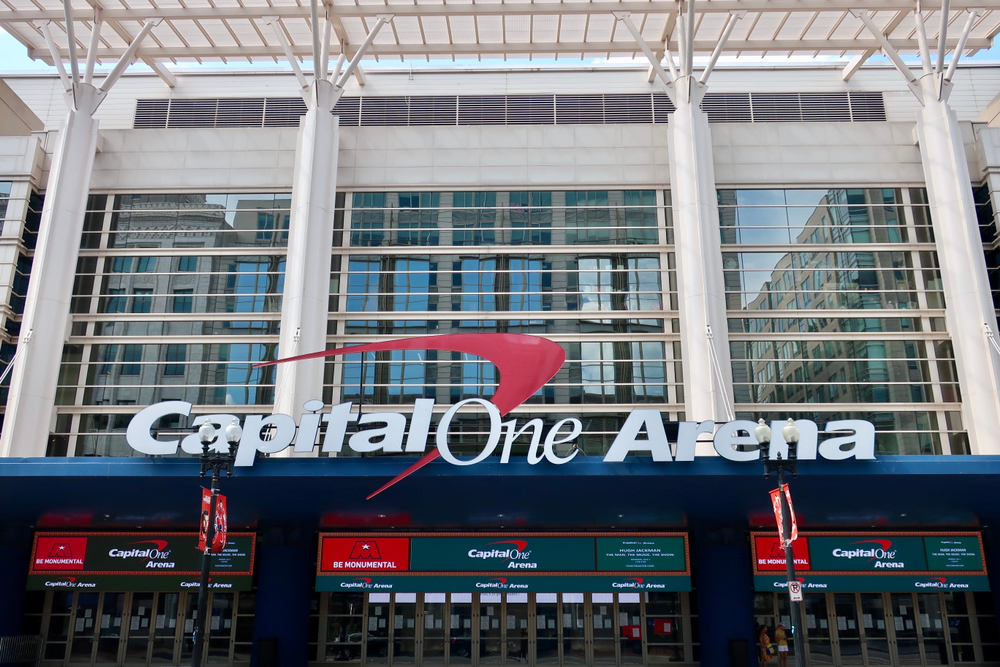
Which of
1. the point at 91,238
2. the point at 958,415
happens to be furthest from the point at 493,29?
the point at 958,415

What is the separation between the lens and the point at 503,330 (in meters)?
31.8

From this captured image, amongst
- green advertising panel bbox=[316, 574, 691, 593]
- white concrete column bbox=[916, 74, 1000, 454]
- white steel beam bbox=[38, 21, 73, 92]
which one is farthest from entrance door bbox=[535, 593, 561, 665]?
white steel beam bbox=[38, 21, 73, 92]

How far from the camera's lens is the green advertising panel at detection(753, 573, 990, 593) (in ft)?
93.0

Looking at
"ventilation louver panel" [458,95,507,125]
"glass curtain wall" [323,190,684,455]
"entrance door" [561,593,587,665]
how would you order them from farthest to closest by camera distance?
"ventilation louver panel" [458,95,507,125] → "glass curtain wall" [323,190,684,455] → "entrance door" [561,593,587,665]

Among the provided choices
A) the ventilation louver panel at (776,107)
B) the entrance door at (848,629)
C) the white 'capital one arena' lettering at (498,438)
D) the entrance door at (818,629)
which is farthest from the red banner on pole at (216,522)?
the ventilation louver panel at (776,107)

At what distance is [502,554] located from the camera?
2914cm

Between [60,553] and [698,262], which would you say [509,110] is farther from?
[60,553]

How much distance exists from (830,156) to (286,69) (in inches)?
1072

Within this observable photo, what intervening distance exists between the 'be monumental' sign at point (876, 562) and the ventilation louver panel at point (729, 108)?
2065 cm

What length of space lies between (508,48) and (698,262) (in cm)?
1401

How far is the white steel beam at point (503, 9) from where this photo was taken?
112 ft

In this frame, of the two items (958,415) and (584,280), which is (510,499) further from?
(958,415)

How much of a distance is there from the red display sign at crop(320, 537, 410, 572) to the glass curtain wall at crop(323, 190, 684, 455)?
10.5 feet

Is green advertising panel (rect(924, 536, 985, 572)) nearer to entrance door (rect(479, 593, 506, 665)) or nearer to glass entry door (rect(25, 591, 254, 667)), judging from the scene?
entrance door (rect(479, 593, 506, 665))
